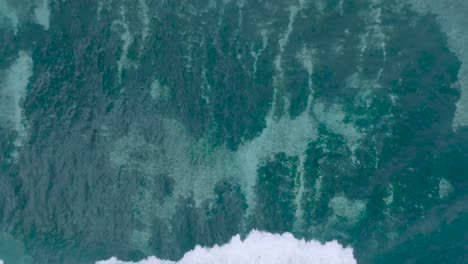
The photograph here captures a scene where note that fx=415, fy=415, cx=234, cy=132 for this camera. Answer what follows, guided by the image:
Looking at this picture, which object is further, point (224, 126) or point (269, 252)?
point (224, 126)

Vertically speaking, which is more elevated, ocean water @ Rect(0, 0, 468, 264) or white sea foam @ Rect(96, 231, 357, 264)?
ocean water @ Rect(0, 0, 468, 264)

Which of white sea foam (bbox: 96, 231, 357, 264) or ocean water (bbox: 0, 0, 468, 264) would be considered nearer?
white sea foam (bbox: 96, 231, 357, 264)

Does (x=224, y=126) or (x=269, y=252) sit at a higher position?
A: (x=224, y=126)

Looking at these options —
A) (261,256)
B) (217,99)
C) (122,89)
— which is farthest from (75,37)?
(261,256)

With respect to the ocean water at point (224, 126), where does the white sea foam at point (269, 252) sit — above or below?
below

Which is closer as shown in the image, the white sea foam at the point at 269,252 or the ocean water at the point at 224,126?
the white sea foam at the point at 269,252
